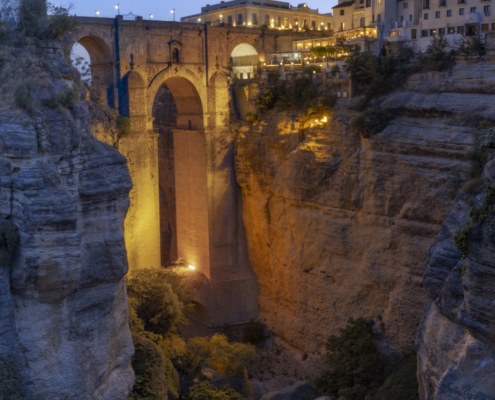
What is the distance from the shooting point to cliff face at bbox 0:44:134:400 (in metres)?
12.4

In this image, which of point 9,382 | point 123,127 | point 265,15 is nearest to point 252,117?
point 123,127

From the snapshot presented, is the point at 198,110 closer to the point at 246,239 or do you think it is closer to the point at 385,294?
the point at 246,239

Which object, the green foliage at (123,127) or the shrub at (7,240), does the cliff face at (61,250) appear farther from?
the green foliage at (123,127)

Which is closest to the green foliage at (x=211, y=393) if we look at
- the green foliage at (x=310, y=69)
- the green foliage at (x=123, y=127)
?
the green foliage at (x=123, y=127)

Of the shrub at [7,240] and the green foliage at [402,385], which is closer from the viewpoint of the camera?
the shrub at [7,240]

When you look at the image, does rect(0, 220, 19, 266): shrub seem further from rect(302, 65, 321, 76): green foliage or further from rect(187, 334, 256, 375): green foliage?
rect(302, 65, 321, 76): green foliage

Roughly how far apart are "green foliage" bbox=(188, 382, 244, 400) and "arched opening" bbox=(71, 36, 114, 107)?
1212cm

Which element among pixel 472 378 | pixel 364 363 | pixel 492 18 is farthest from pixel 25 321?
pixel 492 18

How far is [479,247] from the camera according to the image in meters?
10.9

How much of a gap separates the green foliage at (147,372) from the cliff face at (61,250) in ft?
8.84

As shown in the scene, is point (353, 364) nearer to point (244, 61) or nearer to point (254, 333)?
point (254, 333)

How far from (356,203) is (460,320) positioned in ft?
38.7

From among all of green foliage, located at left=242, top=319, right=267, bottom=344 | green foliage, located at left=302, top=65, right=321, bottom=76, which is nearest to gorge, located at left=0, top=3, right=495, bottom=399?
green foliage, located at left=242, top=319, right=267, bottom=344

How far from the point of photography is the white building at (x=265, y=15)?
40656 millimetres
